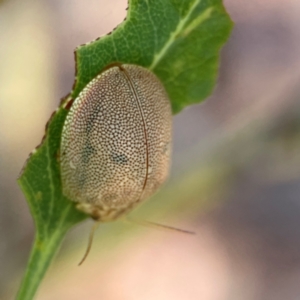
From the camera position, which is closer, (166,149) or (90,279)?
(166,149)

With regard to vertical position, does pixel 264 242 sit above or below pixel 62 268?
below

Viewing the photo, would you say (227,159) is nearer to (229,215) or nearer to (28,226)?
(229,215)

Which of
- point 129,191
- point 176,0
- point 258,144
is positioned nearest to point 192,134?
point 258,144

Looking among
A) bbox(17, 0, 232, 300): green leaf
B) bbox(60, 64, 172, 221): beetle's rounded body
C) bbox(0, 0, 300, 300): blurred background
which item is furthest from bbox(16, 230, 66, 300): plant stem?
bbox(0, 0, 300, 300): blurred background

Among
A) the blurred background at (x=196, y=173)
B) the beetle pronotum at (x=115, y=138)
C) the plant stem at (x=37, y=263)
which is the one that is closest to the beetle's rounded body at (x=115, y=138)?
the beetle pronotum at (x=115, y=138)

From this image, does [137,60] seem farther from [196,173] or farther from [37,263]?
Result: [196,173]

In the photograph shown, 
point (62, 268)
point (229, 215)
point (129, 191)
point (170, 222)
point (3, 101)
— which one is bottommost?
point (229, 215)

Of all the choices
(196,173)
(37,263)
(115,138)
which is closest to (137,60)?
(115,138)

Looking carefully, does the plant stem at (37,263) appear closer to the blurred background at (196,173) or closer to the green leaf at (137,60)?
the green leaf at (137,60)

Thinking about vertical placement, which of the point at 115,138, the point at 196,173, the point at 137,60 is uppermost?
the point at 137,60
